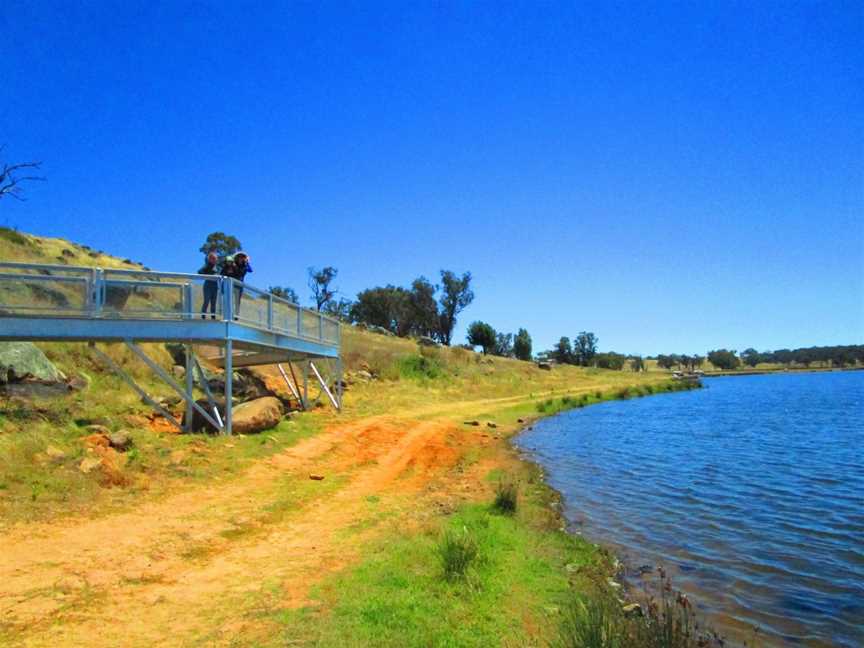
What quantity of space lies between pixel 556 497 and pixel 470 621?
6887mm

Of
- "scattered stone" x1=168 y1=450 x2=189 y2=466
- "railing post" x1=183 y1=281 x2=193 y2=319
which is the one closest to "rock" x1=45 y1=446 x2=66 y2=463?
"scattered stone" x1=168 y1=450 x2=189 y2=466

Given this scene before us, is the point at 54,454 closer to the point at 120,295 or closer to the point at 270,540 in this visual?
the point at 120,295

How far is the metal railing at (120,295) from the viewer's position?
40.8 ft

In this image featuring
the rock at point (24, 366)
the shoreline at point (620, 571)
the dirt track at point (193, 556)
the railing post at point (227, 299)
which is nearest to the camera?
the dirt track at point (193, 556)

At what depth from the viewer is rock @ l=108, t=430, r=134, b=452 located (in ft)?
35.8

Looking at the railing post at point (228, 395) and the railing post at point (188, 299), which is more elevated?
the railing post at point (188, 299)

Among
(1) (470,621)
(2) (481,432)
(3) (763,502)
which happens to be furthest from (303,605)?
(2) (481,432)

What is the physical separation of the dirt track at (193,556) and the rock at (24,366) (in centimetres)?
655

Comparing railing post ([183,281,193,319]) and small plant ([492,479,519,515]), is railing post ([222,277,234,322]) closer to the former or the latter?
railing post ([183,281,193,319])

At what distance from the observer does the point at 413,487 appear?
11.7 metres

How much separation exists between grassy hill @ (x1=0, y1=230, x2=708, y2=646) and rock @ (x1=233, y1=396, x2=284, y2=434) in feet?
1.41

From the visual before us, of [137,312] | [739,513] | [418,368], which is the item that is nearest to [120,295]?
[137,312]

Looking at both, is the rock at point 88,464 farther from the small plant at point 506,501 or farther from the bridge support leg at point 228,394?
the small plant at point 506,501

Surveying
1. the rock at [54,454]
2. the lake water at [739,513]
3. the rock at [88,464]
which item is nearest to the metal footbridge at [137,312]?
the rock at [54,454]
